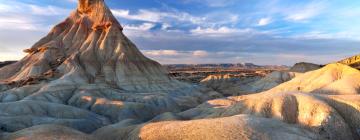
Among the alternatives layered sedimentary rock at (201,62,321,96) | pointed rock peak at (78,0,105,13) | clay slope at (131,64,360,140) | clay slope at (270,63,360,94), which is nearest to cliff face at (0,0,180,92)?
pointed rock peak at (78,0,105,13)

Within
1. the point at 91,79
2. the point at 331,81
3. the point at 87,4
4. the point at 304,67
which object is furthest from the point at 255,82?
the point at 331,81

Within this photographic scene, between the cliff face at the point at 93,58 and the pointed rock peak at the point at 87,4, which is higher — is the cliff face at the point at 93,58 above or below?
below

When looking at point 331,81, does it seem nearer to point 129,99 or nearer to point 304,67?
point 129,99

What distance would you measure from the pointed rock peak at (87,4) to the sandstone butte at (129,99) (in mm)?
291

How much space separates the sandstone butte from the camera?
3288 centimetres

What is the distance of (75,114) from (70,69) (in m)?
38.0

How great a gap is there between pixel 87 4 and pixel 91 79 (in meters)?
30.4

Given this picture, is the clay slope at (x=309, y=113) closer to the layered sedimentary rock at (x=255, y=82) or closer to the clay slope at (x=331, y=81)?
the clay slope at (x=331, y=81)

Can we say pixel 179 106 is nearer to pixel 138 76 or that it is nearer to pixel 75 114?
pixel 138 76

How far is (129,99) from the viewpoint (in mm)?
84500

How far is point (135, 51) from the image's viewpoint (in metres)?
113

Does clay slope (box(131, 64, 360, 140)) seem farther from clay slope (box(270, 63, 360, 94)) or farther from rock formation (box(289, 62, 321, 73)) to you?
rock formation (box(289, 62, 321, 73))

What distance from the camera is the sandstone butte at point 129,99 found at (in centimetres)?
3288

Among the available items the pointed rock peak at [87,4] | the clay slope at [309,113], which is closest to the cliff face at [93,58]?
the pointed rock peak at [87,4]
